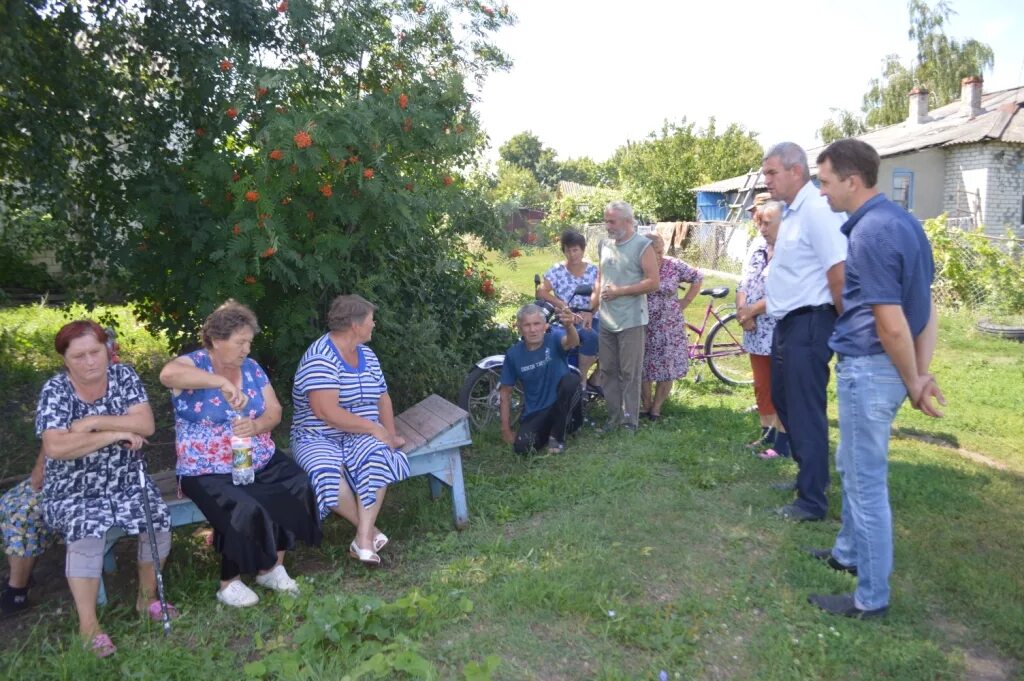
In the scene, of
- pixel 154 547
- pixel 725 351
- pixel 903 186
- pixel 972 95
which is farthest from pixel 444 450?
pixel 972 95

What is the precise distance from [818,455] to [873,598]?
1081 millimetres

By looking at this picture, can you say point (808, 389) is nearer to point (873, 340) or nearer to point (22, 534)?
point (873, 340)

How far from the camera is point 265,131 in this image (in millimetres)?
4547

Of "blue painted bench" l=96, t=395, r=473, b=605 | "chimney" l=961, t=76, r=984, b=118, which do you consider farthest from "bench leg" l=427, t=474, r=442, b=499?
"chimney" l=961, t=76, r=984, b=118

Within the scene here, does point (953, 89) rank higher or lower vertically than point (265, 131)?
higher

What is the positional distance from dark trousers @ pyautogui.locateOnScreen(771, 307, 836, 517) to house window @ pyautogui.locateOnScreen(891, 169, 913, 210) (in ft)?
76.1

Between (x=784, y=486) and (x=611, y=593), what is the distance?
1.79 metres

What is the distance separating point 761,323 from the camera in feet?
18.2

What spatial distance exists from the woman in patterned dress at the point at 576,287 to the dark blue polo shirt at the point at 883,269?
349cm

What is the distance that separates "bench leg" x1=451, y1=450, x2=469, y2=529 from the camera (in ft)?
15.1

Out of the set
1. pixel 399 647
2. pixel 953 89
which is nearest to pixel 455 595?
pixel 399 647

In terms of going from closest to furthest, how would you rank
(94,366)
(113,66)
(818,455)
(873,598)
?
(873,598), (94,366), (818,455), (113,66)

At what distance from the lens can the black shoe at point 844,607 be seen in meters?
3.34

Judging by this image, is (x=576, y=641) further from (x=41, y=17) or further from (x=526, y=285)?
(x=526, y=285)
